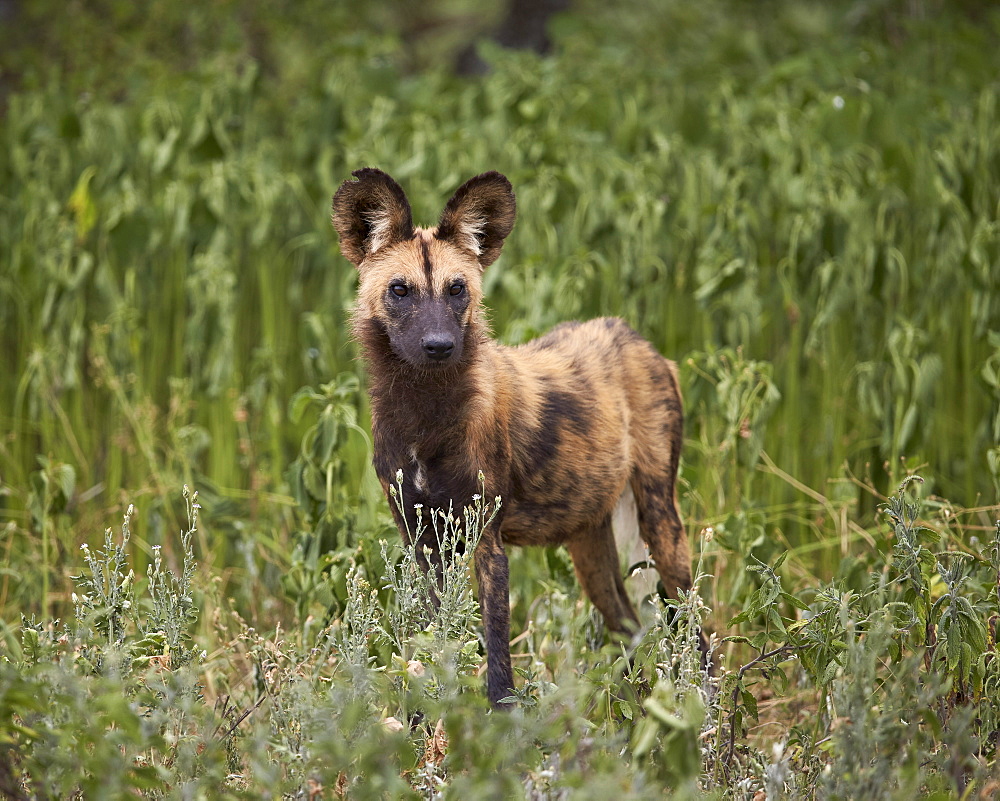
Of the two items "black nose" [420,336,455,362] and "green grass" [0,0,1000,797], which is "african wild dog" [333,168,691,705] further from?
"green grass" [0,0,1000,797]

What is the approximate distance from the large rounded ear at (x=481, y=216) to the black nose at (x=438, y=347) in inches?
21.1

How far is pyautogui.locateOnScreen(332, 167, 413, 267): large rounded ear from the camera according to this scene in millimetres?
3797

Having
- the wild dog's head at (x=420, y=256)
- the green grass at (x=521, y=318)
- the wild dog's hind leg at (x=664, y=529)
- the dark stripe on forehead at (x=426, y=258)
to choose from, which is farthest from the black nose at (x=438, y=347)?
the wild dog's hind leg at (x=664, y=529)

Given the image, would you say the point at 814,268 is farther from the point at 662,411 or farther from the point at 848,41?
the point at 848,41

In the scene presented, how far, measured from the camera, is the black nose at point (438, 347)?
3.57 metres

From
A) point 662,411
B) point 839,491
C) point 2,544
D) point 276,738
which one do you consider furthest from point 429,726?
point 2,544

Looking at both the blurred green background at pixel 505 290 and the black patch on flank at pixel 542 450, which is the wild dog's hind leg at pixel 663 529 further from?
the black patch on flank at pixel 542 450

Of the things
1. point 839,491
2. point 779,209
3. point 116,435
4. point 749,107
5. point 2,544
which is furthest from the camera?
point 749,107

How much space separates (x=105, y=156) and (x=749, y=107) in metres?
4.95

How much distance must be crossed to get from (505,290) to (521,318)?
1.87 feet

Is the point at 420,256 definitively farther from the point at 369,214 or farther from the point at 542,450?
the point at 542,450

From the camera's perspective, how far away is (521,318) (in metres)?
5.97

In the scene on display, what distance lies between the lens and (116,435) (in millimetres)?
6297

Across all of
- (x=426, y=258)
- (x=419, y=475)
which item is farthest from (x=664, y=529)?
(x=426, y=258)
